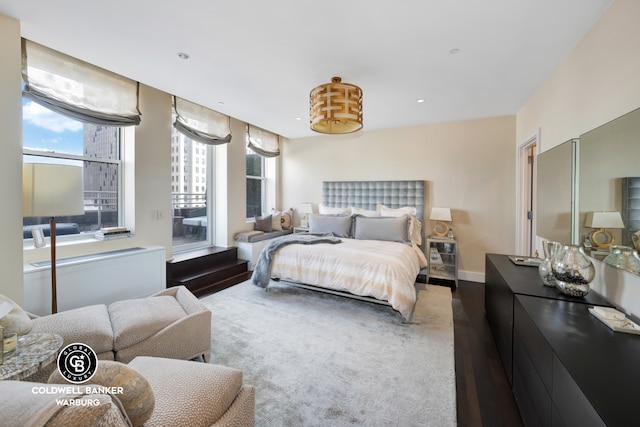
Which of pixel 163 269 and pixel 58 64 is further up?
pixel 58 64

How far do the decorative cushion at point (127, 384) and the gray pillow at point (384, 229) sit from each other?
3.42 m

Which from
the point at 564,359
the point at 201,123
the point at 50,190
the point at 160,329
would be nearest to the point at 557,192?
the point at 564,359

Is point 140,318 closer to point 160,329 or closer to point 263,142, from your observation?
point 160,329

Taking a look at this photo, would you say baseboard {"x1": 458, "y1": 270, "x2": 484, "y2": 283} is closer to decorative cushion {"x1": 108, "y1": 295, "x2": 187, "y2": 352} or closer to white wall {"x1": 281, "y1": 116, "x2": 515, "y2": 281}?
white wall {"x1": 281, "y1": 116, "x2": 515, "y2": 281}

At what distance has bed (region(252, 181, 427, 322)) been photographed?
2.87 m

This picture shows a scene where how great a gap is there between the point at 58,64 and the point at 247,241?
3.10 meters

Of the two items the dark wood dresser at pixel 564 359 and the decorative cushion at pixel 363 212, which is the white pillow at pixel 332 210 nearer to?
the decorative cushion at pixel 363 212

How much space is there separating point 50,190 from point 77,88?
1.40 metres

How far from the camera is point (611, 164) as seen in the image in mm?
1649

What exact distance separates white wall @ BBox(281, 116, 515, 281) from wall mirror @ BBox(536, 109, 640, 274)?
1.42 metres

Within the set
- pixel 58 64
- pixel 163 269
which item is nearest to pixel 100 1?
pixel 58 64

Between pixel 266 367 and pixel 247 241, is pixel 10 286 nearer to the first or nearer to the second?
pixel 266 367

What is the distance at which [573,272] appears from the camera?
1.69 meters

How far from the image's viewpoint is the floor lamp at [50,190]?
1.89 m
